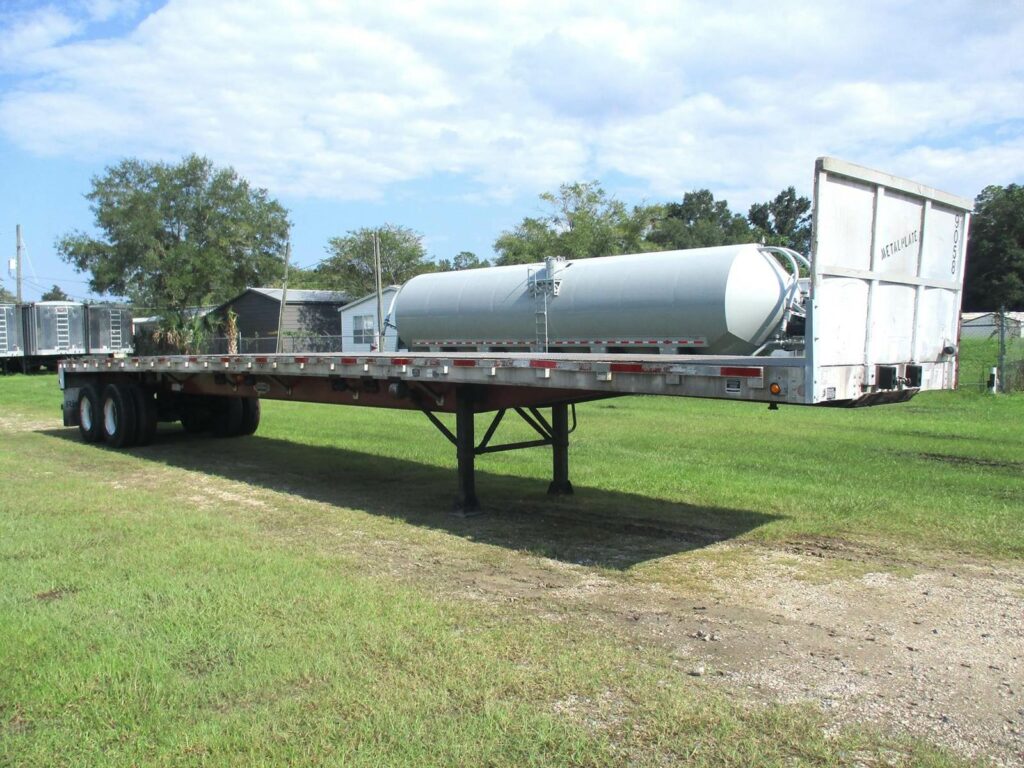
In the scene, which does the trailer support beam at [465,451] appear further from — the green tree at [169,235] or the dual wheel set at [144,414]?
the green tree at [169,235]

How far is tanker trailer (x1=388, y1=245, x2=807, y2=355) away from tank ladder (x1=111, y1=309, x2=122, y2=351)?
31.5 m

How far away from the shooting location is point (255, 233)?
170 feet

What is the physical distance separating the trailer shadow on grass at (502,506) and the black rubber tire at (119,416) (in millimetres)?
890

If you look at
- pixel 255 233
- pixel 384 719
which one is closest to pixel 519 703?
pixel 384 719

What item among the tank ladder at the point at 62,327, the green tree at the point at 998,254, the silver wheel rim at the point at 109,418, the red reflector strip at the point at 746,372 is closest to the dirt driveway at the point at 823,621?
the red reflector strip at the point at 746,372

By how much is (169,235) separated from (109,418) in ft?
126

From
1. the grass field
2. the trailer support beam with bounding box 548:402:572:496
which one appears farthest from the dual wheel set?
Result: the trailer support beam with bounding box 548:402:572:496

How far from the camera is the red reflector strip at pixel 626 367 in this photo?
6.79 meters

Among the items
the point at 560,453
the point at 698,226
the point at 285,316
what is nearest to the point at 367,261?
the point at 285,316

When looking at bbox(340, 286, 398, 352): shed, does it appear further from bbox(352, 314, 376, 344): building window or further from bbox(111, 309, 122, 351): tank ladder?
bbox(111, 309, 122, 351): tank ladder

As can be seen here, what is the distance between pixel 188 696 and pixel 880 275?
17.6 ft

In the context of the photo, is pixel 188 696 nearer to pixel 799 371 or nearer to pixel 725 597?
pixel 725 597

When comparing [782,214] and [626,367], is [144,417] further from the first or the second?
[782,214]

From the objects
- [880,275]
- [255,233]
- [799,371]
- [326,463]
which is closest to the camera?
[799,371]
